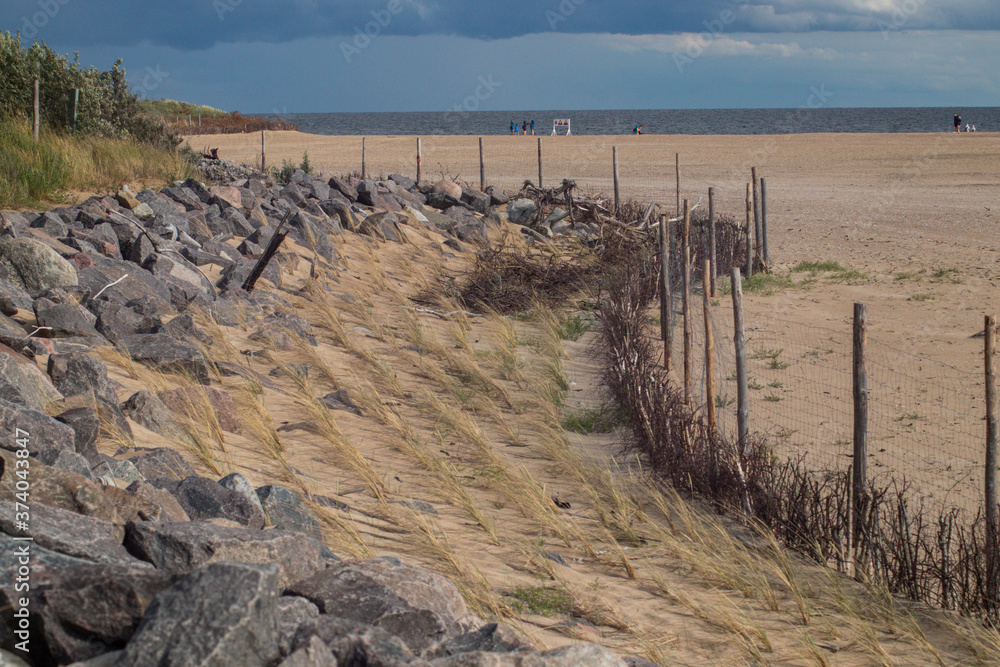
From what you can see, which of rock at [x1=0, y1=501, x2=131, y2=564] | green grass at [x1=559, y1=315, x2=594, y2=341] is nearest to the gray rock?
rock at [x1=0, y1=501, x2=131, y2=564]

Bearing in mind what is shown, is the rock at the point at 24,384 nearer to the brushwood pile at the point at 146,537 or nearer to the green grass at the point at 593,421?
the brushwood pile at the point at 146,537

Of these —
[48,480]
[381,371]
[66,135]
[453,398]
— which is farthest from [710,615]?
[66,135]

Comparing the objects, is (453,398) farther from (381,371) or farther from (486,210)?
(486,210)

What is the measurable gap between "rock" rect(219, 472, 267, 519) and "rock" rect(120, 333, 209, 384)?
229cm

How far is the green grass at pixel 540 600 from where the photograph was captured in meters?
3.91

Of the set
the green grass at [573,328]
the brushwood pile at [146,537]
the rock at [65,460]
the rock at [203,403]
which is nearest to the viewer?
the brushwood pile at [146,537]

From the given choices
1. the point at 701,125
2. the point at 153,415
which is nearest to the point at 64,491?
the point at 153,415

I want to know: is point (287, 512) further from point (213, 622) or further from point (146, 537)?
point (213, 622)

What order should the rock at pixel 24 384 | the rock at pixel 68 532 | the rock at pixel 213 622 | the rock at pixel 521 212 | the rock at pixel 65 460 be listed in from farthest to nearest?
the rock at pixel 521 212
the rock at pixel 24 384
the rock at pixel 65 460
the rock at pixel 68 532
the rock at pixel 213 622

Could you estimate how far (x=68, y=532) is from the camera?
9.34ft

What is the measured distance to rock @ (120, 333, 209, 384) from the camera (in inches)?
246

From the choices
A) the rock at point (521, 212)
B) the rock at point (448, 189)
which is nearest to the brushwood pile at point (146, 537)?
the rock at point (521, 212)

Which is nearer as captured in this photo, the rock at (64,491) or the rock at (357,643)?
the rock at (357,643)

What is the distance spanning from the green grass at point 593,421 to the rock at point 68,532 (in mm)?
4422
